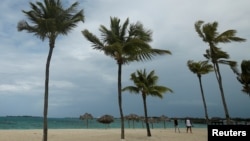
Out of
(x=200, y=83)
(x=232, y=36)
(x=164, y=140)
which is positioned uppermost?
(x=232, y=36)

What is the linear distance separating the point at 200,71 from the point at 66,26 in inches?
914

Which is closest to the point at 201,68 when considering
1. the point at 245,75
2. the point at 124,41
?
the point at 245,75

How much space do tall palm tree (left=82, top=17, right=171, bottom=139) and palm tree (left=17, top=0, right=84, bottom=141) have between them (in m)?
3.60

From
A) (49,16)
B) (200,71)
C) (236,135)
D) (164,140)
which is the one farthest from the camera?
(200,71)

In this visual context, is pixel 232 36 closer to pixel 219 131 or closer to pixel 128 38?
pixel 128 38

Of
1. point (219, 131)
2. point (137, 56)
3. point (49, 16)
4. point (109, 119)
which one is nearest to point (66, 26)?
point (49, 16)

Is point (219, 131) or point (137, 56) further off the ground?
point (137, 56)

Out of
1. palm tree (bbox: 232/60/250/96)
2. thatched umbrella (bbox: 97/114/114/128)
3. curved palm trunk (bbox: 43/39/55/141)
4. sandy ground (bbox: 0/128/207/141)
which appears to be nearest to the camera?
curved palm trunk (bbox: 43/39/55/141)

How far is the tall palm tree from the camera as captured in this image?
2173 centimetres

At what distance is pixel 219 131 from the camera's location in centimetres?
866

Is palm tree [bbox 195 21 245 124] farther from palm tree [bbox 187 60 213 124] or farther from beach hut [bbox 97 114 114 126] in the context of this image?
beach hut [bbox 97 114 114 126]

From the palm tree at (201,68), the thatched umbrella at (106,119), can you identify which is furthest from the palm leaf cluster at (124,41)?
the thatched umbrella at (106,119)

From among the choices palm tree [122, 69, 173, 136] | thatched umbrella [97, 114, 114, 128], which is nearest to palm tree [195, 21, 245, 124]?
palm tree [122, 69, 173, 136]

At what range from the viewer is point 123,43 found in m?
22.2
